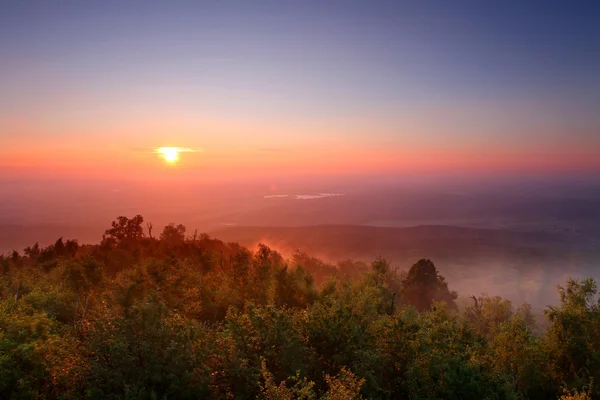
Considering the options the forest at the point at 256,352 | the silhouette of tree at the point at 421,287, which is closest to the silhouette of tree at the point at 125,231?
the forest at the point at 256,352

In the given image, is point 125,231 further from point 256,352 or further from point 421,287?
point 421,287

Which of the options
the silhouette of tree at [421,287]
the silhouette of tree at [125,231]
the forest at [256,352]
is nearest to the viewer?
the forest at [256,352]

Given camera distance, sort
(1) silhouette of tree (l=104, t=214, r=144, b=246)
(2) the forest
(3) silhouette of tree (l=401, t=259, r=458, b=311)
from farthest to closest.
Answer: (3) silhouette of tree (l=401, t=259, r=458, b=311) → (1) silhouette of tree (l=104, t=214, r=144, b=246) → (2) the forest

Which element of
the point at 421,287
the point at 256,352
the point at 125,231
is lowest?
the point at 421,287

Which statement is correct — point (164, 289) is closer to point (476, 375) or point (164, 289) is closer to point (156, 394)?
point (156, 394)

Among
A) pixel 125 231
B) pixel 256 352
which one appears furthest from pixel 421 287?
pixel 125 231

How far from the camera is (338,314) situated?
2952 centimetres

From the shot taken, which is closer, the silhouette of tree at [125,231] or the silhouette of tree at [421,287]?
the silhouette of tree at [125,231]

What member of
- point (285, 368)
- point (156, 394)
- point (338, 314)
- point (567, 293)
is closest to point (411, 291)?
point (567, 293)

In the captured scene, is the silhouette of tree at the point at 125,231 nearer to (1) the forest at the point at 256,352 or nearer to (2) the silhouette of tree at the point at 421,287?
(1) the forest at the point at 256,352

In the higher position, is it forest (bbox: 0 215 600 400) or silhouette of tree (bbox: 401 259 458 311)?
forest (bbox: 0 215 600 400)

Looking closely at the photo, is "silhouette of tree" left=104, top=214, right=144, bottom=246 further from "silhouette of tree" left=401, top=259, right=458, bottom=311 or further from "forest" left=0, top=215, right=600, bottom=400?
"silhouette of tree" left=401, top=259, right=458, bottom=311

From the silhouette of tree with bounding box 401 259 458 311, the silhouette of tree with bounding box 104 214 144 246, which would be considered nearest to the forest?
the silhouette of tree with bounding box 104 214 144 246

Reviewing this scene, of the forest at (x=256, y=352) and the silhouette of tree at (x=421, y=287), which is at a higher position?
the forest at (x=256, y=352)
